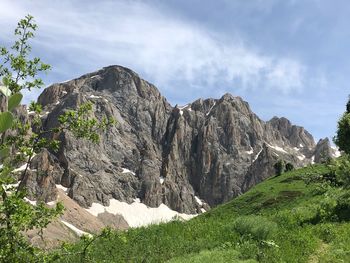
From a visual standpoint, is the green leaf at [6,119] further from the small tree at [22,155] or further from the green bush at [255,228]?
the green bush at [255,228]

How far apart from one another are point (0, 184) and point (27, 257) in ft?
4.89

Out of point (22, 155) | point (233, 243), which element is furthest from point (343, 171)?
point (22, 155)

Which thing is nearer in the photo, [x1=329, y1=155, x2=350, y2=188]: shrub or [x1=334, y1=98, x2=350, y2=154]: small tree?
[x1=329, y1=155, x2=350, y2=188]: shrub

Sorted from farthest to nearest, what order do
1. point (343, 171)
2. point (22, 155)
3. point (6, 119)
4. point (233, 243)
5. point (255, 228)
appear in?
point (343, 171) → point (255, 228) → point (233, 243) → point (22, 155) → point (6, 119)

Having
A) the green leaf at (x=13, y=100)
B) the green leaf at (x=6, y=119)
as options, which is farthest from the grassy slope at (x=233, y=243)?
the green leaf at (x=6, y=119)

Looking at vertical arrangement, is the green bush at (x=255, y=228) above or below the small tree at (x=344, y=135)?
below

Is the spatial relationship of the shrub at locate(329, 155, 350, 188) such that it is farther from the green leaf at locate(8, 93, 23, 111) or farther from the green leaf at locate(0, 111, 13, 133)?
the green leaf at locate(0, 111, 13, 133)

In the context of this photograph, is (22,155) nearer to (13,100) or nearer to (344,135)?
(13,100)

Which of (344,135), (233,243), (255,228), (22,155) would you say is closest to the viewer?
(22,155)

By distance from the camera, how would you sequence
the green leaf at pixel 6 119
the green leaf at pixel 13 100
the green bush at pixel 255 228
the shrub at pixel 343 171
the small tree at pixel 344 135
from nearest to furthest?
1. the green leaf at pixel 6 119
2. the green leaf at pixel 13 100
3. the green bush at pixel 255 228
4. the shrub at pixel 343 171
5. the small tree at pixel 344 135

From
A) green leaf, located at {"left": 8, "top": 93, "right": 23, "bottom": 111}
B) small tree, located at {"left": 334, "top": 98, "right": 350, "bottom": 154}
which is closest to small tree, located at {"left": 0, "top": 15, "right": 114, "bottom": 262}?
green leaf, located at {"left": 8, "top": 93, "right": 23, "bottom": 111}

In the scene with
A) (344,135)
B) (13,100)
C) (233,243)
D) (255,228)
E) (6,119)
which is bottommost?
(233,243)

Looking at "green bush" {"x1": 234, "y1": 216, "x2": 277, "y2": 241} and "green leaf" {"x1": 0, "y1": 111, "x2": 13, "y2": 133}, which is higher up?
"green leaf" {"x1": 0, "y1": 111, "x2": 13, "y2": 133}

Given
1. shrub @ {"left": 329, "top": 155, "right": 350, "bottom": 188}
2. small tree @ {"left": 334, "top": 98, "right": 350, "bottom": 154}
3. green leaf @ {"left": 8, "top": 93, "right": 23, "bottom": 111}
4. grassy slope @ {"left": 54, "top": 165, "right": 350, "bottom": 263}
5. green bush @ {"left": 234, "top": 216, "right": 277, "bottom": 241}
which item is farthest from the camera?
small tree @ {"left": 334, "top": 98, "right": 350, "bottom": 154}
